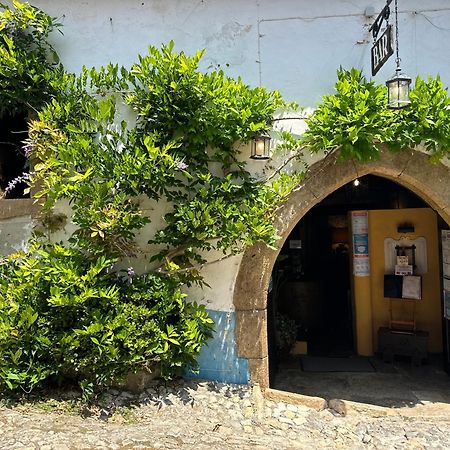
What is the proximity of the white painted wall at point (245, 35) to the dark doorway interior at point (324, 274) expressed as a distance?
250 cm

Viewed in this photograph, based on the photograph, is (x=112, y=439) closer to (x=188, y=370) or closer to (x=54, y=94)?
(x=188, y=370)

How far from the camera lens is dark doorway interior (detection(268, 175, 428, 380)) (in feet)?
21.2

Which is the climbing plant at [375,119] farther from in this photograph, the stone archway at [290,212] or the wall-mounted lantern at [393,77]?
the stone archway at [290,212]

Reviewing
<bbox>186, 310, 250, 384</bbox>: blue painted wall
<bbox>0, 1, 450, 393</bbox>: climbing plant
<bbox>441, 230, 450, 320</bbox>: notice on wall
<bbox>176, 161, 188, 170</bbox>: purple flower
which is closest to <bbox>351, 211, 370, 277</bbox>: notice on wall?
<bbox>441, 230, 450, 320</bbox>: notice on wall

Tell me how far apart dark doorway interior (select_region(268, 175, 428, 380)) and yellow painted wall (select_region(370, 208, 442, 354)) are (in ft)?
1.06

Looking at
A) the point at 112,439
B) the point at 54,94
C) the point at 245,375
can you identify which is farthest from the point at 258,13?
the point at 112,439

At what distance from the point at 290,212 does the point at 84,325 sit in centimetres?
222

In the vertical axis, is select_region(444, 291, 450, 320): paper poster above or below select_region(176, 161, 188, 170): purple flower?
below

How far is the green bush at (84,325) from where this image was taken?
3.54 m

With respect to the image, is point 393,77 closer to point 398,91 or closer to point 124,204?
point 398,91

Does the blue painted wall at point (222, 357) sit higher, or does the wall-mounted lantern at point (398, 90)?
the wall-mounted lantern at point (398, 90)

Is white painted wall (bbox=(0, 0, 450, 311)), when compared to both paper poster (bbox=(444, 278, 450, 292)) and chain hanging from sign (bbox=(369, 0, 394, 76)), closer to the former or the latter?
chain hanging from sign (bbox=(369, 0, 394, 76))

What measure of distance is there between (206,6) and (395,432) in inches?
179

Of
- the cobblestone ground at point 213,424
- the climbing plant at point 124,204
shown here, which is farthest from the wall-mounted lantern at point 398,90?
the cobblestone ground at point 213,424
